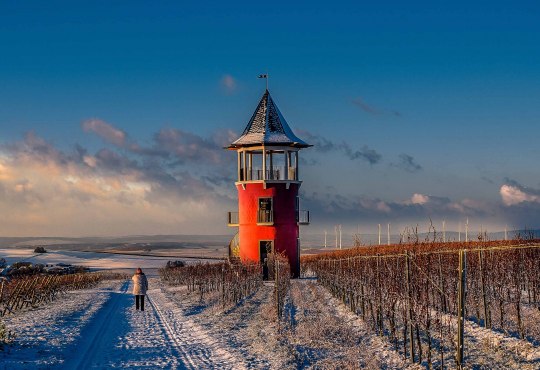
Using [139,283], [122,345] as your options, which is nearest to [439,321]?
[122,345]

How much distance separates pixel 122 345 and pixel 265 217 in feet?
85.7

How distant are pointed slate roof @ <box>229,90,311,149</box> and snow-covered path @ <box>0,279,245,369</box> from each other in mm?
19300

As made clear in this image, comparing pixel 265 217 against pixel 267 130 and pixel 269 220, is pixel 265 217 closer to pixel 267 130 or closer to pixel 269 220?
pixel 269 220

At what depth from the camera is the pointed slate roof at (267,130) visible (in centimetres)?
4284

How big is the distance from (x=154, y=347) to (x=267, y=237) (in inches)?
1044

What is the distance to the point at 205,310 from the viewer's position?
27.2 meters

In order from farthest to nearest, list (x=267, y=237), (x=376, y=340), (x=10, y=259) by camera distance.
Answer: (x=10, y=259) → (x=267, y=237) → (x=376, y=340)

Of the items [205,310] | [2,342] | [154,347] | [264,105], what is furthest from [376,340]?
[264,105]

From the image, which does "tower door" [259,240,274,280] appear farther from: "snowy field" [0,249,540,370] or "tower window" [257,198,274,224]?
"snowy field" [0,249,540,370]

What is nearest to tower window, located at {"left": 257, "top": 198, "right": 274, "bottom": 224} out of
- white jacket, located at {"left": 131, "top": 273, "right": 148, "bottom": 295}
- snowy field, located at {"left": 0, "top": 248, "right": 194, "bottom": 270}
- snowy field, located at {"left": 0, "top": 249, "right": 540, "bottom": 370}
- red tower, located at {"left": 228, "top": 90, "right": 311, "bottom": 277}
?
Result: red tower, located at {"left": 228, "top": 90, "right": 311, "bottom": 277}

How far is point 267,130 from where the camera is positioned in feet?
144

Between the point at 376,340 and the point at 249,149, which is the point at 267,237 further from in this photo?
the point at 376,340

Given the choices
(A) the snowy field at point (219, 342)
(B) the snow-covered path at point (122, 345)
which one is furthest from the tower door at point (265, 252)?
(B) the snow-covered path at point (122, 345)

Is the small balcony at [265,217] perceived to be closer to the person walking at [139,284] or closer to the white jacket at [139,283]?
the person walking at [139,284]
